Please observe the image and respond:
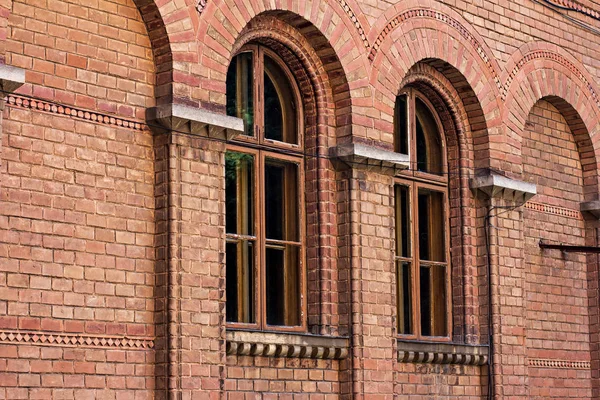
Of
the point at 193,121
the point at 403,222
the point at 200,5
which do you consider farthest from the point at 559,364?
the point at 200,5

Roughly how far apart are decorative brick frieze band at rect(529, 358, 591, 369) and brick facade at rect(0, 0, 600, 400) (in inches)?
1.1

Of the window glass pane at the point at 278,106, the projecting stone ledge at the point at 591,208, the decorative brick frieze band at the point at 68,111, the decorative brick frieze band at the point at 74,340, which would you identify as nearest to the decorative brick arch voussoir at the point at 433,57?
the window glass pane at the point at 278,106

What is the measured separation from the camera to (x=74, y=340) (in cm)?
1171

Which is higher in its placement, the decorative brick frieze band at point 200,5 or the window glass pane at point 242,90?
the decorative brick frieze band at point 200,5

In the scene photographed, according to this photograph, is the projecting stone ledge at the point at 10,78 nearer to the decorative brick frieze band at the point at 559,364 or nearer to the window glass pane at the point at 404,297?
the window glass pane at the point at 404,297

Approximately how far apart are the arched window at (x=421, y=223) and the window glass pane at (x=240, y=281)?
2463mm

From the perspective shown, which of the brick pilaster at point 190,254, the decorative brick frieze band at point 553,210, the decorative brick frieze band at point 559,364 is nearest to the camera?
the brick pilaster at point 190,254

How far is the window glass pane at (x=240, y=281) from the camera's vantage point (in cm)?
1345

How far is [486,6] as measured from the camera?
1673 cm

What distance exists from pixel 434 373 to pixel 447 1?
4.47 m

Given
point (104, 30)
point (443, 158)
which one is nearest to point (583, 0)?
point (443, 158)

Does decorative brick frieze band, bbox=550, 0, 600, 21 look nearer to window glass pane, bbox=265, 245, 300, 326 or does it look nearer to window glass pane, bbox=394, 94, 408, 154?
window glass pane, bbox=394, 94, 408, 154

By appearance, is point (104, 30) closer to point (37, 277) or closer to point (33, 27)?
point (33, 27)

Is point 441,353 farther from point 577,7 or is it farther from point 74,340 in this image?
point 577,7
